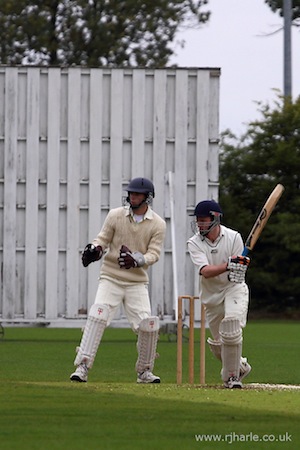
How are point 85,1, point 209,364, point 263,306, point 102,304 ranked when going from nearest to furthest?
point 102,304
point 209,364
point 263,306
point 85,1

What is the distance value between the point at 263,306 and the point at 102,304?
29.9 metres

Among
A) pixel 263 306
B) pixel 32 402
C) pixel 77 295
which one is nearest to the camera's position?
pixel 32 402

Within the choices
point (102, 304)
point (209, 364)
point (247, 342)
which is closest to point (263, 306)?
point (247, 342)

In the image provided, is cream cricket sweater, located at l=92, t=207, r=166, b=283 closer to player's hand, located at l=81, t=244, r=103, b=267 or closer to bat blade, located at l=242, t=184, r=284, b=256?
player's hand, located at l=81, t=244, r=103, b=267

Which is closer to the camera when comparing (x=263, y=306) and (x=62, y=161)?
(x=62, y=161)

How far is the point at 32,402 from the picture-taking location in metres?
10.4

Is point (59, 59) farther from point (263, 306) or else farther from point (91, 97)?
point (91, 97)

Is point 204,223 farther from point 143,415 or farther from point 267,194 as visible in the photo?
point 267,194

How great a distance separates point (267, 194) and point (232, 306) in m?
30.8

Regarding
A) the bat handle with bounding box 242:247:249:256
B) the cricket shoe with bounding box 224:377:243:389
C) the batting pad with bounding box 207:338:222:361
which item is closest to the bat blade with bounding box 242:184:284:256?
the bat handle with bounding box 242:247:249:256

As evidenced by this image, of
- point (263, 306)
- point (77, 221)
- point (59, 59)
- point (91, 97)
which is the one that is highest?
point (59, 59)

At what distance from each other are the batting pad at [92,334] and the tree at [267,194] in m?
27.9

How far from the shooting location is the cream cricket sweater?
1358 cm

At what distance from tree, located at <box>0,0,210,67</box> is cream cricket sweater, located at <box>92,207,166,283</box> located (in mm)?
38812
